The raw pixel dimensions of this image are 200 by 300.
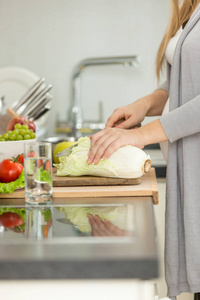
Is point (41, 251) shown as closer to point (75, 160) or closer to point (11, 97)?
point (75, 160)

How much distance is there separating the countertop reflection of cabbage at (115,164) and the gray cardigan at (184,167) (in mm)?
100

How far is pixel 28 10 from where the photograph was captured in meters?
3.53

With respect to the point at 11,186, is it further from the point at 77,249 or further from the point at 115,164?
the point at 77,249

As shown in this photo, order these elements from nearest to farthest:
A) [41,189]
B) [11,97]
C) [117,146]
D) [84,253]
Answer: [84,253]
[41,189]
[117,146]
[11,97]

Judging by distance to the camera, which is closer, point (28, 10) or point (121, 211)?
point (121, 211)

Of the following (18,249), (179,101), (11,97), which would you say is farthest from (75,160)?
(11,97)

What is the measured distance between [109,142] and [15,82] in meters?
2.35

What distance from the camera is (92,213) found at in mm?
930

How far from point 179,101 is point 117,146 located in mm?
246

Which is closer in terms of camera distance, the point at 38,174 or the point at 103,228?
the point at 103,228

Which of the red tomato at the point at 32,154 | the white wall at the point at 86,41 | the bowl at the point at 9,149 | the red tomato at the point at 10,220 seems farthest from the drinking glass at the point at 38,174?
the white wall at the point at 86,41

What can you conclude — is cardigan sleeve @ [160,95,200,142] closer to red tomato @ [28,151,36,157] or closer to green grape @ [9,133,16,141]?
red tomato @ [28,151,36,157]

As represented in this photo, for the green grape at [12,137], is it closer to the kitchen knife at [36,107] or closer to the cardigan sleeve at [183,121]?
the cardigan sleeve at [183,121]

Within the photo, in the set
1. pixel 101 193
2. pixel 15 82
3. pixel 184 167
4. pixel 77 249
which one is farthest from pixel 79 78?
pixel 77 249
